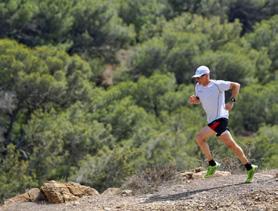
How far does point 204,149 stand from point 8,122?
20.0 meters

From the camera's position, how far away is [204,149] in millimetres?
9109

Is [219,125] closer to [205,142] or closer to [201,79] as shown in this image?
[205,142]

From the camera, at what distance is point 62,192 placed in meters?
10.1

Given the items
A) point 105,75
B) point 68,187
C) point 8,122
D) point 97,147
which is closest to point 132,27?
point 105,75

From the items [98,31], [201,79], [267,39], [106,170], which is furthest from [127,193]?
[267,39]

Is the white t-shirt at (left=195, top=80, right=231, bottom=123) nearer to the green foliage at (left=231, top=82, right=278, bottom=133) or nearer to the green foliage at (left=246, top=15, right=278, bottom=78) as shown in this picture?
the green foliage at (left=231, top=82, right=278, bottom=133)

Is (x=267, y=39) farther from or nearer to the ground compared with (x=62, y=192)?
nearer to the ground

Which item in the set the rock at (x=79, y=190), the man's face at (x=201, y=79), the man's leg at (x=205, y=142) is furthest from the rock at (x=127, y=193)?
the man's face at (x=201, y=79)

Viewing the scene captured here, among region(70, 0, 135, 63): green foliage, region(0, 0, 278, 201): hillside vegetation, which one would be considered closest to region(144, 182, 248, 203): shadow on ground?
region(0, 0, 278, 201): hillside vegetation

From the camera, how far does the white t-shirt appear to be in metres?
8.75

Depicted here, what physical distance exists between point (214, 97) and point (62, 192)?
262 centimetres

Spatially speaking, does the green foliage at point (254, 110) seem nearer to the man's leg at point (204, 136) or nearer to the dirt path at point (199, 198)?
the dirt path at point (199, 198)

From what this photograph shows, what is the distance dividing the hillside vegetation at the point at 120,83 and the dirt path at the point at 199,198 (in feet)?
6.59

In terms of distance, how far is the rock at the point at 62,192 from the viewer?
10.0m
